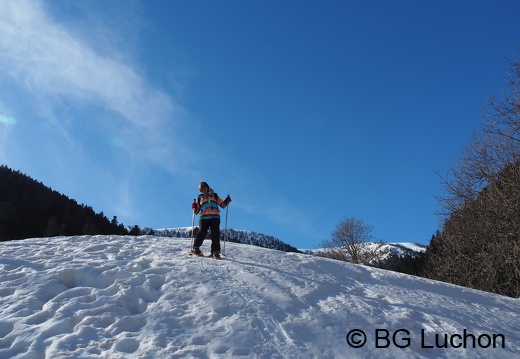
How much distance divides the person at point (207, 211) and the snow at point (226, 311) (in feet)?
3.60

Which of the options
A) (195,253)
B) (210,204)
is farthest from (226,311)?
(210,204)

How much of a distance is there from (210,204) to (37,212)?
65.9 meters

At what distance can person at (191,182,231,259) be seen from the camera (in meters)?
11.1

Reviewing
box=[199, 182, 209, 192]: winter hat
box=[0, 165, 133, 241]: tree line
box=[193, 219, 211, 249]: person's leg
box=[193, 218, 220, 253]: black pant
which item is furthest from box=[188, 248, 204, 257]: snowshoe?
box=[0, 165, 133, 241]: tree line

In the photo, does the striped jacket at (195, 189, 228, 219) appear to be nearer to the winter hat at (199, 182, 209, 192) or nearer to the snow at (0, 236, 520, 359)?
the winter hat at (199, 182, 209, 192)

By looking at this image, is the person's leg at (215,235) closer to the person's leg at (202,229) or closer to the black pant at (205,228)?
the black pant at (205,228)

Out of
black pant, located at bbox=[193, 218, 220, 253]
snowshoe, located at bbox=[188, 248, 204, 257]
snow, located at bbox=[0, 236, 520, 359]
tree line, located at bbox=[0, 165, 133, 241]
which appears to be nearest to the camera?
snow, located at bbox=[0, 236, 520, 359]

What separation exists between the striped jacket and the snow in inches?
63.8

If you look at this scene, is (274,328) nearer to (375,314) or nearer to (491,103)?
(375,314)

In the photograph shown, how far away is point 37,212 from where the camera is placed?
67312mm

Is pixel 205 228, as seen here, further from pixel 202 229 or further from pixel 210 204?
pixel 210 204

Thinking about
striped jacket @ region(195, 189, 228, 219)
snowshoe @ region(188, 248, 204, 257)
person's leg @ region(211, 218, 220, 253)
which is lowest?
snowshoe @ region(188, 248, 204, 257)

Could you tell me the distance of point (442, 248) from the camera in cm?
2692

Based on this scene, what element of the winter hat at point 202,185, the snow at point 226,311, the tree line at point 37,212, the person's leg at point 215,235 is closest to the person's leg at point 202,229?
the person's leg at point 215,235
